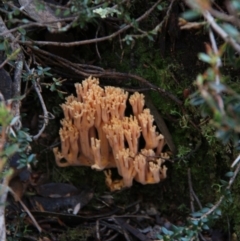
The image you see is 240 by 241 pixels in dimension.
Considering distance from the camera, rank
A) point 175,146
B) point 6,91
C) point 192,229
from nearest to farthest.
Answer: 1. point 192,229
2. point 6,91
3. point 175,146

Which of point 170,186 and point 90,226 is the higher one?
point 170,186

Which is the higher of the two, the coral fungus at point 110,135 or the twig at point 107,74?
the twig at point 107,74

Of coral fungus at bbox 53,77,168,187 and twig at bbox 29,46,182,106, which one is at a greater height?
twig at bbox 29,46,182,106

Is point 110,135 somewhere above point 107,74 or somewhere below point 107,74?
below

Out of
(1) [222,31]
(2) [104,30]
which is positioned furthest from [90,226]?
(1) [222,31]

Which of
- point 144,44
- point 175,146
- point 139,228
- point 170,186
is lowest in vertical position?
point 139,228

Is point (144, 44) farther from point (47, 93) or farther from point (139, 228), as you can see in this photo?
point (139, 228)

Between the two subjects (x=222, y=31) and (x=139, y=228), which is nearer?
(x=222, y=31)

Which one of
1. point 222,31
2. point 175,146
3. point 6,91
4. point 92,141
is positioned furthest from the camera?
point 175,146
